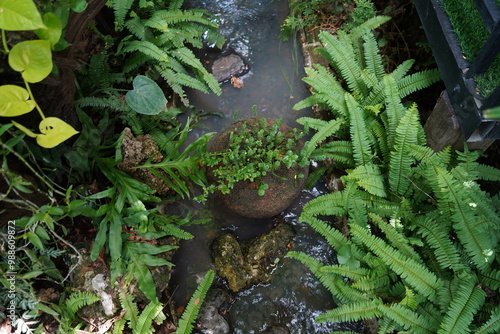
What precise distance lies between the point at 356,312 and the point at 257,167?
4.30ft

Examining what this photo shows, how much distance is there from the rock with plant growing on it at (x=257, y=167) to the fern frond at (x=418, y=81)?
3.61ft

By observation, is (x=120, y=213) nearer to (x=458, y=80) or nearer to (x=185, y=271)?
(x=185, y=271)

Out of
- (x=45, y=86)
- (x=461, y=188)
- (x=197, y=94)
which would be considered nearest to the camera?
(x=45, y=86)

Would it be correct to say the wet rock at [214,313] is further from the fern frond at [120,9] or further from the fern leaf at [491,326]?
the fern frond at [120,9]

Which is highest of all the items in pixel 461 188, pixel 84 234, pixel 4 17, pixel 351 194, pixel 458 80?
pixel 4 17

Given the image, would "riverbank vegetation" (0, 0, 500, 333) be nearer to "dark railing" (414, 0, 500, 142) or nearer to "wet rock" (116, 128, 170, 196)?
"wet rock" (116, 128, 170, 196)

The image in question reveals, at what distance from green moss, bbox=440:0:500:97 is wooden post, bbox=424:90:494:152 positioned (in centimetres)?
33

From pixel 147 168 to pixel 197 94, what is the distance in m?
1.40

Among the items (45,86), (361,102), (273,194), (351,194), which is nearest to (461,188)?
(351,194)

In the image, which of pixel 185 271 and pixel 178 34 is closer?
pixel 185 271

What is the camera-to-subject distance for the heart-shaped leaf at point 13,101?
1607 mm

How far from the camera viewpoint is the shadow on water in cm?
315

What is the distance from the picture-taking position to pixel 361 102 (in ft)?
11.0

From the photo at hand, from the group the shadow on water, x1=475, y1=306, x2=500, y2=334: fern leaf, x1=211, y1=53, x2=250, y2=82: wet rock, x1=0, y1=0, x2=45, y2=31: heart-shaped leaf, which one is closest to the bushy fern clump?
x1=475, y1=306, x2=500, y2=334: fern leaf
